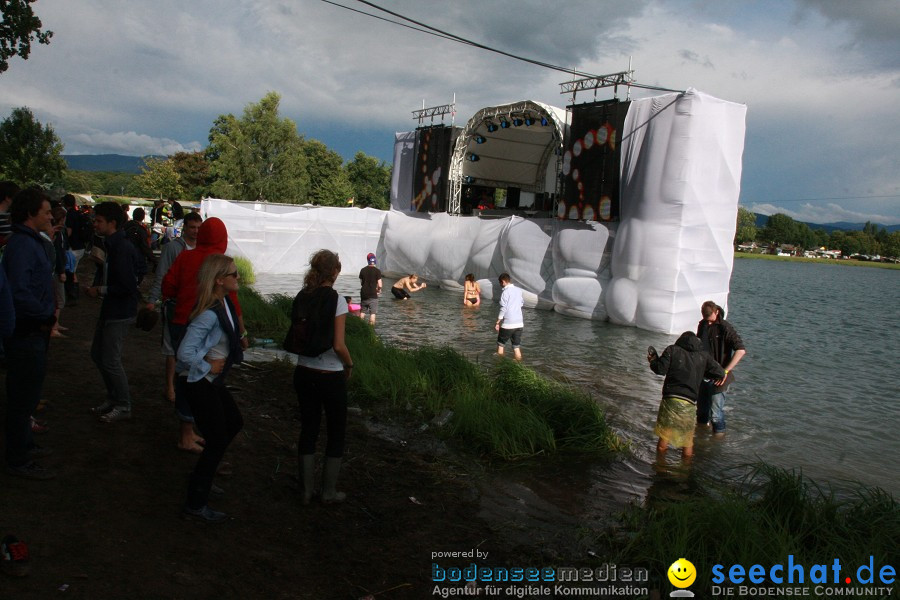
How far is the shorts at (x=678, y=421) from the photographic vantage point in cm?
601

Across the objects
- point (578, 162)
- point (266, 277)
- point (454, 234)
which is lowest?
point (266, 277)

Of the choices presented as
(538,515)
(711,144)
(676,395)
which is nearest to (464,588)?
(538,515)

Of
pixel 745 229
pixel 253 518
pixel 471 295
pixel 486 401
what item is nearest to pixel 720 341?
pixel 486 401

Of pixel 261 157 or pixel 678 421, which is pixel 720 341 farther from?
pixel 261 157

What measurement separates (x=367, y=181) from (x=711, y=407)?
62.0 metres

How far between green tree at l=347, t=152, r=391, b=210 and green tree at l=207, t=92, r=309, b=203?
19.3 metres

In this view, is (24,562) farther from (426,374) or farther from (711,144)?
(711,144)

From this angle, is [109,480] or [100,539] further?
[109,480]

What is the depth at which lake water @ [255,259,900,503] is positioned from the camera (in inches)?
266

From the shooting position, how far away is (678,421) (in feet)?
19.7

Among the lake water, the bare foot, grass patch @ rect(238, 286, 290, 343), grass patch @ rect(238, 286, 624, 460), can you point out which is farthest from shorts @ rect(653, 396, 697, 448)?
grass patch @ rect(238, 286, 290, 343)

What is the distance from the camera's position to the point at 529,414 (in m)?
6.30

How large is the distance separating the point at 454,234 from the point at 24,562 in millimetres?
21314

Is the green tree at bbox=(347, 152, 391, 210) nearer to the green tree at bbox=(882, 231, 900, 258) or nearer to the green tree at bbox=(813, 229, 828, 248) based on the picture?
the green tree at bbox=(882, 231, 900, 258)
